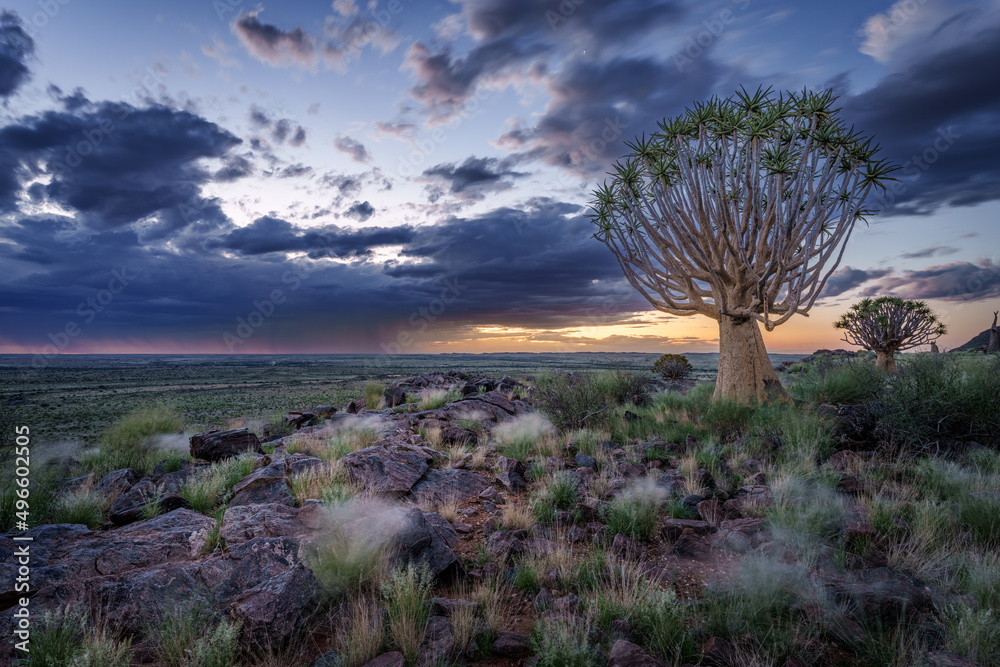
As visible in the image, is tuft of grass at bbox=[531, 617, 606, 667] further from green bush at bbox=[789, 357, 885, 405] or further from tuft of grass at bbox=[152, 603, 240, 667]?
green bush at bbox=[789, 357, 885, 405]

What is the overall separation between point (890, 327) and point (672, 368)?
33.4 feet

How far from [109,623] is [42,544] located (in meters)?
1.90

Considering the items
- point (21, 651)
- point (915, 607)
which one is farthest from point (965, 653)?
point (21, 651)

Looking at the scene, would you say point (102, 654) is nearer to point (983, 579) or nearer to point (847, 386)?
point (983, 579)

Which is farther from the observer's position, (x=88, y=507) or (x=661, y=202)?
(x=661, y=202)

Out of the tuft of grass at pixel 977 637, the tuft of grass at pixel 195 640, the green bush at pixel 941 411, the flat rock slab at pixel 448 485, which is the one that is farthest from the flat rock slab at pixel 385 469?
the green bush at pixel 941 411

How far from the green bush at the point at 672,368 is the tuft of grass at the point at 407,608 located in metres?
24.5

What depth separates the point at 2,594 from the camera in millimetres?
3643

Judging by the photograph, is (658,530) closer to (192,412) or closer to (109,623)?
(109,623)

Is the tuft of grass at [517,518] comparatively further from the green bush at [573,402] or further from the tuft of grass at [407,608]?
the green bush at [573,402]

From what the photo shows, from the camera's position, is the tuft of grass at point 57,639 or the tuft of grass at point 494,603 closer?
the tuft of grass at point 57,639

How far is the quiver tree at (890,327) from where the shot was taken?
18781 millimetres

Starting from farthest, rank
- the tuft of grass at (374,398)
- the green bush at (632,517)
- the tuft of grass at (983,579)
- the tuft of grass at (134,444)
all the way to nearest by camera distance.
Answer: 1. the tuft of grass at (374,398)
2. the tuft of grass at (134,444)
3. the green bush at (632,517)
4. the tuft of grass at (983,579)

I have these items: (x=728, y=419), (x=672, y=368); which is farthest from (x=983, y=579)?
(x=672, y=368)
